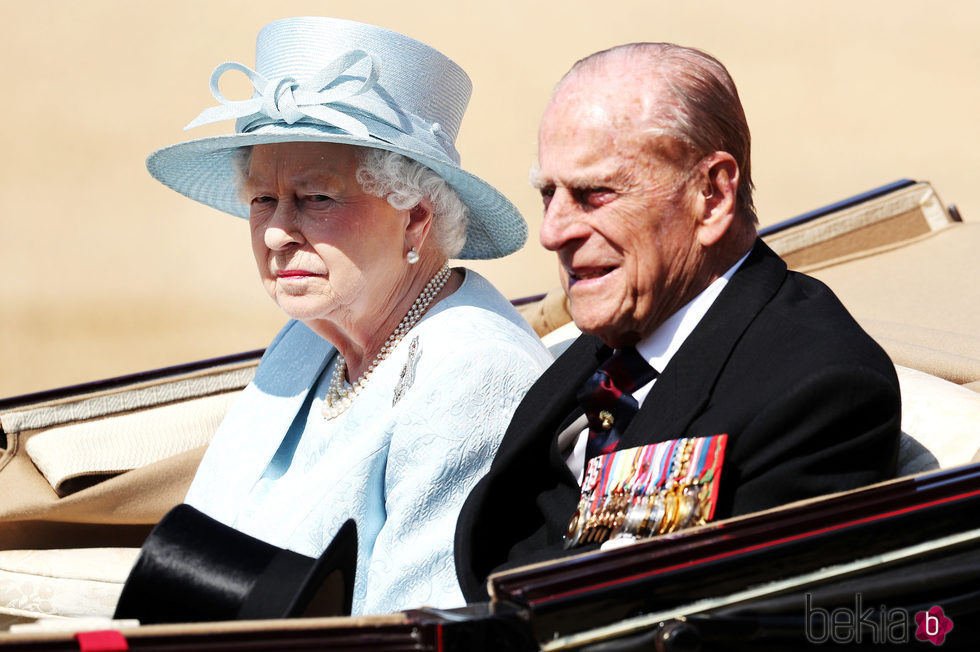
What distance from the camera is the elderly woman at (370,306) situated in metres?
2.21

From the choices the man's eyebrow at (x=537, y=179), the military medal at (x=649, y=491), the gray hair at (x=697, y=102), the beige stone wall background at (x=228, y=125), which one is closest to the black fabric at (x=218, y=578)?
the military medal at (x=649, y=491)

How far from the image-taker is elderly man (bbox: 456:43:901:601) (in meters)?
1.53

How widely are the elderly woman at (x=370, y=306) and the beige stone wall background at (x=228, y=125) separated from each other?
19.7ft

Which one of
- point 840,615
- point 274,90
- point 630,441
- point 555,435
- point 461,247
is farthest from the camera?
point 461,247

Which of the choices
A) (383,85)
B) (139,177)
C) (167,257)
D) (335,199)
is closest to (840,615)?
(335,199)

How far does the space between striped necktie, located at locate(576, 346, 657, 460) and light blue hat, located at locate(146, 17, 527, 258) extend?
0.73 metres

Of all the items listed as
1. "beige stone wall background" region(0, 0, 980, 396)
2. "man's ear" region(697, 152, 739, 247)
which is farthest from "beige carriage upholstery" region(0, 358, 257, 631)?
"beige stone wall background" region(0, 0, 980, 396)

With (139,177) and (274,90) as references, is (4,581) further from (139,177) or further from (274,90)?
(139,177)

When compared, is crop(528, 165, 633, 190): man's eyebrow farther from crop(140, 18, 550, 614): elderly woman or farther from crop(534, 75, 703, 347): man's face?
crop(140, 18, 550, 614): elderly woman

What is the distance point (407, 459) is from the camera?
7.30 feet

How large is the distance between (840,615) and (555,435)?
0.74 meters

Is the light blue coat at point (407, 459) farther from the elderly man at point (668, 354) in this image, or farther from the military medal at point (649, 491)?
the military medal at point (649, 491)

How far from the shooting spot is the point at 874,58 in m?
10.8

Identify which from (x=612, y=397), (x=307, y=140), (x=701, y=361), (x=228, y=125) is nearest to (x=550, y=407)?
(x=612, y=397)
